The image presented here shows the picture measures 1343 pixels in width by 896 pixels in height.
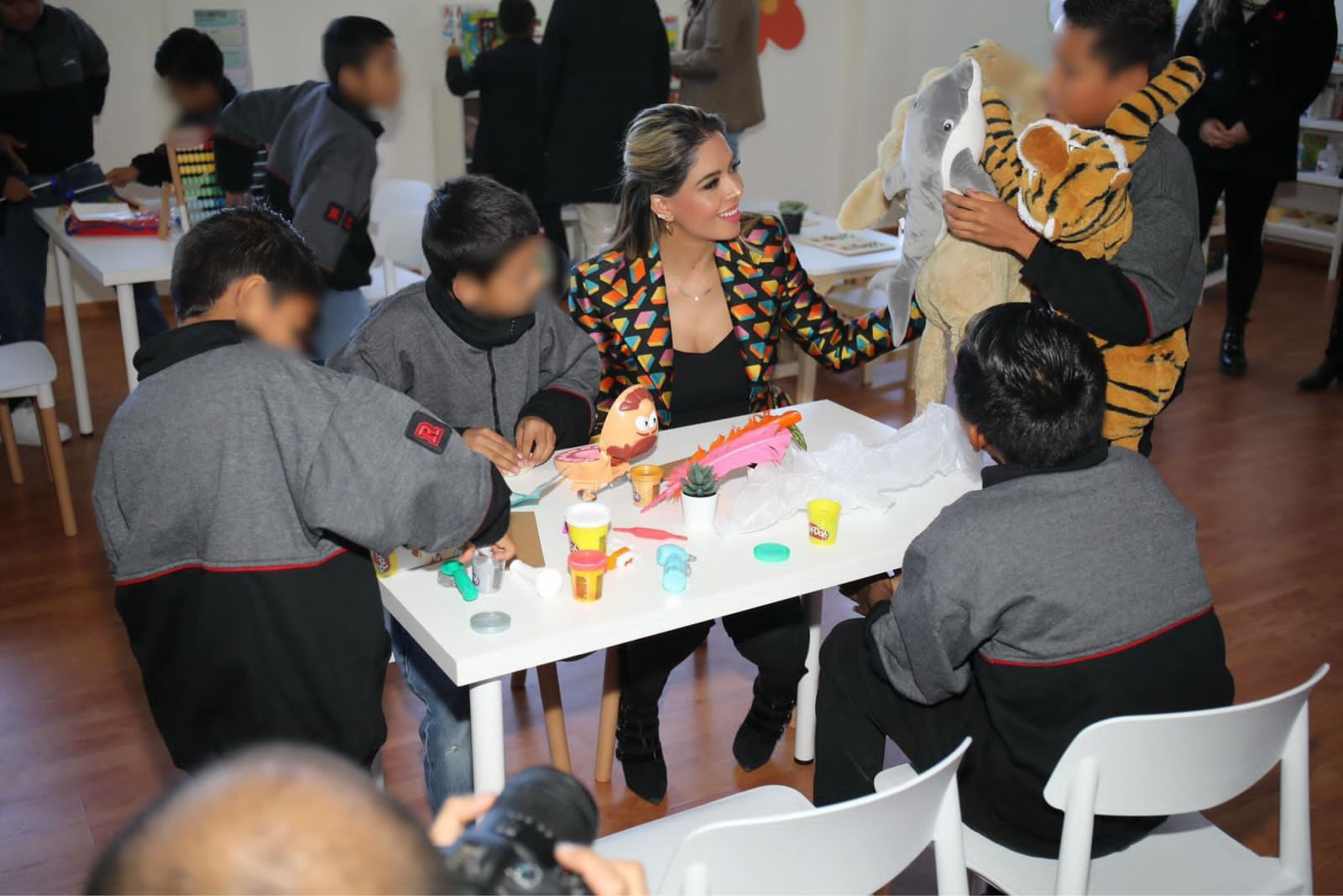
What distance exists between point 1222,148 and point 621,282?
3.13m

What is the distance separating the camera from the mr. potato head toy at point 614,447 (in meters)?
1.91

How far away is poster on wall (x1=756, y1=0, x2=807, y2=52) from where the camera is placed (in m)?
6.89

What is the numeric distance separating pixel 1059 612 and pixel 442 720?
3.40 feet

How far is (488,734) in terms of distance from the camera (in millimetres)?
1540

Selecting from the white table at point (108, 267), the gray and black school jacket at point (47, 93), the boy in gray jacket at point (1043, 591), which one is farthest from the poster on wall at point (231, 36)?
the boy in gray jacket at point (1043, 591)

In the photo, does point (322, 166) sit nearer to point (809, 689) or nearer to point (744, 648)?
point (744, 648)

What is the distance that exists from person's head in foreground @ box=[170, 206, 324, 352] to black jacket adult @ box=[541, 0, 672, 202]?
3.03 meters

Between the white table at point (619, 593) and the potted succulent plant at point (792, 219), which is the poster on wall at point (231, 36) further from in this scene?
the white table at point (619, 593)

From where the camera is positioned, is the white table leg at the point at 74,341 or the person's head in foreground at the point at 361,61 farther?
the white table leg at the point at 74,341

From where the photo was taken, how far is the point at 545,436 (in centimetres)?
207

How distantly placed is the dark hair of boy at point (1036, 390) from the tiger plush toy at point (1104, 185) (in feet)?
1.42

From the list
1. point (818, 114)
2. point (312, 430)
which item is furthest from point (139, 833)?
point (818, 114)

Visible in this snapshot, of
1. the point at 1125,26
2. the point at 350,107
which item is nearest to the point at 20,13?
the point at 350,107

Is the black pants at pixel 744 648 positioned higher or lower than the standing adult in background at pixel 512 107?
lower
